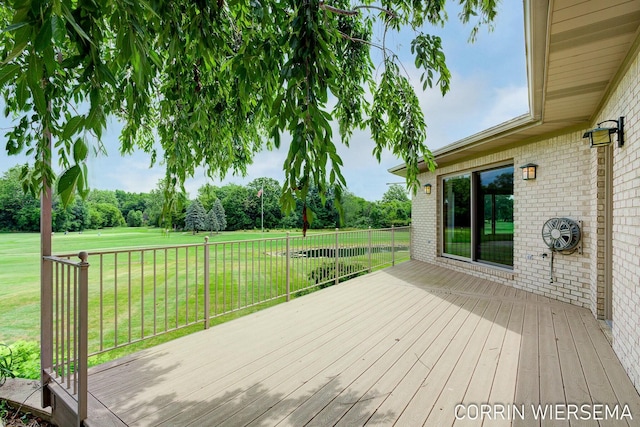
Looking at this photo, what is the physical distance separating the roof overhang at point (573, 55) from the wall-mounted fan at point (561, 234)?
4.18 ft

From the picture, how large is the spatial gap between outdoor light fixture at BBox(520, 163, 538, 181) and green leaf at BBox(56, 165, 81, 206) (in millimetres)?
5435

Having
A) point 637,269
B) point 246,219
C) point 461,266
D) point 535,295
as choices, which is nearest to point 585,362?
point 637,269

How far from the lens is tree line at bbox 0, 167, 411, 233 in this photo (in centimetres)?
209

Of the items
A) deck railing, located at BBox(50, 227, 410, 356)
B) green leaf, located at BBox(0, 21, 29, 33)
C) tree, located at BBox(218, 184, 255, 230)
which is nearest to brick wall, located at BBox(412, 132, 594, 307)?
deck railing, located at BBox(50, 227, 410, 356)

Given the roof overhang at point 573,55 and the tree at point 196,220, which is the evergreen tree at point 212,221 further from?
the roof overhang at point 573,55

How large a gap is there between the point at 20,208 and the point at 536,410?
622 centimetres

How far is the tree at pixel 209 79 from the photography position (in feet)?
2.81

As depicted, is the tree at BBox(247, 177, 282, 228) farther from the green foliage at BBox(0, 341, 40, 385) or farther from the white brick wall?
the green foliage at BBox(0, 341, 40, 385)

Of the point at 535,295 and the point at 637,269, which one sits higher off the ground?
the point at 637,269

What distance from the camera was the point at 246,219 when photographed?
1942 cm

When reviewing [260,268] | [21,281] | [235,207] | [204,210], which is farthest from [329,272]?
[235,207]

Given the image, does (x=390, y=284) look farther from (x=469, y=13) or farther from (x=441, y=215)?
(x=469, y=13)

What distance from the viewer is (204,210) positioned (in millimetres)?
16500

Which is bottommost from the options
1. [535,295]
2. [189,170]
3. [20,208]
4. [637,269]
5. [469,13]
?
[535,295]
